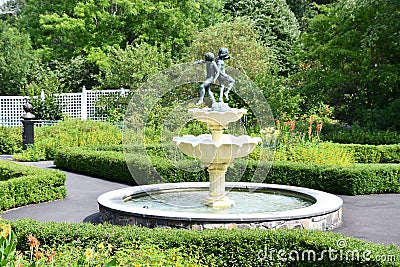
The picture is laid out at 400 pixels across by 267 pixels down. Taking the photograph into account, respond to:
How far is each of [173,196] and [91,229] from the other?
351 cm

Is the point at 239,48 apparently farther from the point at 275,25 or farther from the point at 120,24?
the point at 120,24

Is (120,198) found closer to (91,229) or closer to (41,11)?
(91,229)

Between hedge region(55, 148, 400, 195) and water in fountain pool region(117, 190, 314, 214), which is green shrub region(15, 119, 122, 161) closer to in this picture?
hedge region(55, 148, 400, 195)

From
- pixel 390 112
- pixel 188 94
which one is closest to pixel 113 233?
pixel 188 94

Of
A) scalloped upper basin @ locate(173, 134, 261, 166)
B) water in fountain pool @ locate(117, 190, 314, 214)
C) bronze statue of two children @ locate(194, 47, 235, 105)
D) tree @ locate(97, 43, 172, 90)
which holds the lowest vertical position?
water in fountain pool @ locate(117, 190, 314, 214)

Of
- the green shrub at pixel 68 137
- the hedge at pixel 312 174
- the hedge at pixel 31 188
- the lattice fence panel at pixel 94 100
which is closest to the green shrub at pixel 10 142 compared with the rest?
the green shrub at pixel 68 137

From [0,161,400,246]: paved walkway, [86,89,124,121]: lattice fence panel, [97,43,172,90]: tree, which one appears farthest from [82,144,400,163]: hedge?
[86,89,124,121]: lattice fence panel

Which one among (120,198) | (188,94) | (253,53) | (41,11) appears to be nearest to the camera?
(120,198)

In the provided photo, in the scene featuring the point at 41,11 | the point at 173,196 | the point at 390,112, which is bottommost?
the point at 173,196

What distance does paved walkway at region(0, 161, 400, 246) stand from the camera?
7824mm

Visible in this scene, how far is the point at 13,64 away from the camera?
82.0ft

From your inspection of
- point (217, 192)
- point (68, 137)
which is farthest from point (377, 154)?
point (68, 137)

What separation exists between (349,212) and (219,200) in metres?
2.23

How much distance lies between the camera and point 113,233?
6.04 metres
